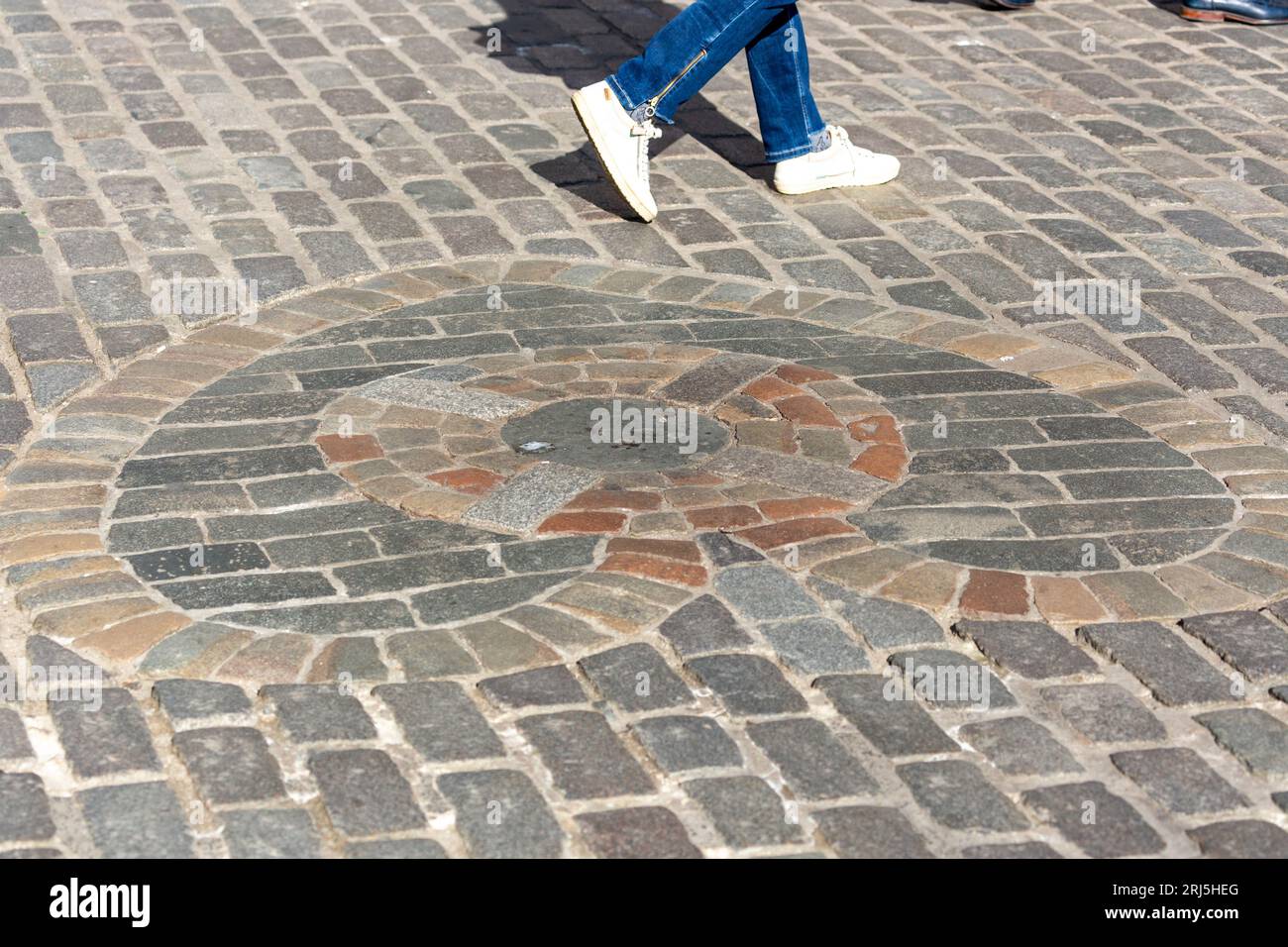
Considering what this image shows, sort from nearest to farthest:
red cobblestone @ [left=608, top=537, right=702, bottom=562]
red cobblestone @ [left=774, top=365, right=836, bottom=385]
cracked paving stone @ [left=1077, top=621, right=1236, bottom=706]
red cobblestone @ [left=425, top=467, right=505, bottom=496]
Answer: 1. cracked paving stone @ [left=1077, top=621, right=1236, bottom=706]
2. red cobblestone @ [left=608, top=537, right=702, bottom=562]
3. red cobblestone @ [left=425, top=467, right=505, bottom=496]
4. red cobblestone @ [left=774, top=365, right=836, bottom=385]

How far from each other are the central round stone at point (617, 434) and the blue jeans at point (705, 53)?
1519 millimetres

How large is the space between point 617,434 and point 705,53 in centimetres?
179

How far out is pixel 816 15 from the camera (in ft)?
28.3

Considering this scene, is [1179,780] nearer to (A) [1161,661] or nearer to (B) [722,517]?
(A) [1161,661]

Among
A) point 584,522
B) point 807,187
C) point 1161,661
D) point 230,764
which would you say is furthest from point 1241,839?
point 807,187

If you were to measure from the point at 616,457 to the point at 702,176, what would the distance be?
2320mm

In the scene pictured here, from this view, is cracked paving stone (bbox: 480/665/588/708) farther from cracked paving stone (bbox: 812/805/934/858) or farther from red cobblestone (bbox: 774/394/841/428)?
red cobblestone (bbox: 774/394/841/428)

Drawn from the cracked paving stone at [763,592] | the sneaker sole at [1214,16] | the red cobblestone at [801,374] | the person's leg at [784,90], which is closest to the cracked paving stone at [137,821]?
the cracked paving stone at [763,592]

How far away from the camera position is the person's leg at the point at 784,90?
630cm

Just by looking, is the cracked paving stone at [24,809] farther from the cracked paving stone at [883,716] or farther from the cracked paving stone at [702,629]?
the cracked paving stone at [883,716]

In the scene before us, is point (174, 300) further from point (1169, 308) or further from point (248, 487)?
point (1169, 308)

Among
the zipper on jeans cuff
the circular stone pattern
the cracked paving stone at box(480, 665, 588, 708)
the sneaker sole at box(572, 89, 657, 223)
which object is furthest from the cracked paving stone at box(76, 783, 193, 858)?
the zipper on jeans cuff

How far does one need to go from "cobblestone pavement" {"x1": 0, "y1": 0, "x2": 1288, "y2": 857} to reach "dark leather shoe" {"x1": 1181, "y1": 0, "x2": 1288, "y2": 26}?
3.53 ft

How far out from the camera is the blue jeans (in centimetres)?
602
